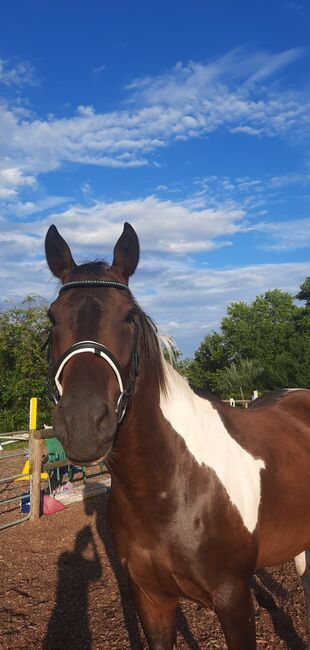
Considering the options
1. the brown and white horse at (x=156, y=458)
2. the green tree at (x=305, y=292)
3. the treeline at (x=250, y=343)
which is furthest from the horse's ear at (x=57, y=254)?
the green tree at (x=305, y=292)

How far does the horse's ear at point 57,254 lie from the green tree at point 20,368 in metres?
17.2

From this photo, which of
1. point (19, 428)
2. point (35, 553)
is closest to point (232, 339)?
point (19, 428)

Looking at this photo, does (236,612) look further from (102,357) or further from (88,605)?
(88,605)

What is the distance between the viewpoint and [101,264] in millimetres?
2221

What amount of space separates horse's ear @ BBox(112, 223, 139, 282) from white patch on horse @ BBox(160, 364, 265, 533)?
55 cm

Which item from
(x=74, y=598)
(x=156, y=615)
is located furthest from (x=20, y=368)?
(x=156, y=615)

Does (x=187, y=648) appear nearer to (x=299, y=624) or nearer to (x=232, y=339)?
(x=299, y=624)

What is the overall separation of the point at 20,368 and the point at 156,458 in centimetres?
1887

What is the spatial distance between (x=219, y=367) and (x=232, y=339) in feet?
A: 11.8

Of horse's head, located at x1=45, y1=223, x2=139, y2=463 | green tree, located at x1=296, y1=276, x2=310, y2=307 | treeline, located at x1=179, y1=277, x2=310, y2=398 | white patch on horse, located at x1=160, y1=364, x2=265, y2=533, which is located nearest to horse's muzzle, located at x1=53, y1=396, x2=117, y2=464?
horse's head, located at x1=45, y1=223, x2=139, y2=463

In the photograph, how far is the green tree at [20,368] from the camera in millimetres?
19703

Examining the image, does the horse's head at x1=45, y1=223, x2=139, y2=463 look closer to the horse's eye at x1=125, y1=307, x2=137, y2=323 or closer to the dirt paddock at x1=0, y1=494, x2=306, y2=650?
the horse's eye at x1=125, y1=307, x2=137, y2=323

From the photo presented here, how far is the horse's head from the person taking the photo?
5.47 feet

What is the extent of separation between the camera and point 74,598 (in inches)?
179
